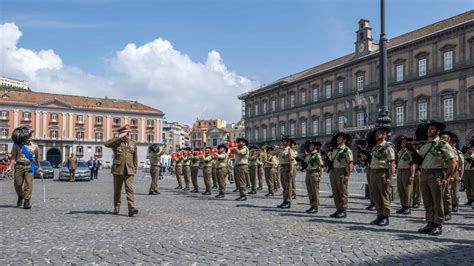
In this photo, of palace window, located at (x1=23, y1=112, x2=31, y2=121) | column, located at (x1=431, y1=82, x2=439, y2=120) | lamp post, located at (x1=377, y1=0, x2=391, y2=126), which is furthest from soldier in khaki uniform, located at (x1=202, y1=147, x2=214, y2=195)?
palace window, located at (x1=23, y1=112, x2=31, y2=121)

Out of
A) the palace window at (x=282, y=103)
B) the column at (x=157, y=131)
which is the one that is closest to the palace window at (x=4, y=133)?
the column at (x=157, y=131)

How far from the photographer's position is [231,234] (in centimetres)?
708

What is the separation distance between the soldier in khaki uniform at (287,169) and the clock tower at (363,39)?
49238 millimetres

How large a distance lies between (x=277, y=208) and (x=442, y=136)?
4.14 m

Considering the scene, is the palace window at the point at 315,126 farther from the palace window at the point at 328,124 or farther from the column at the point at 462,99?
the column at the point at 462,99

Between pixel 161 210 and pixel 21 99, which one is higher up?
pixel 21 99

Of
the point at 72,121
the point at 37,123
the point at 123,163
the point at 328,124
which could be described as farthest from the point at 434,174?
the point at 72,121

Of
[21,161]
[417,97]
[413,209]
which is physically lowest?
[413,209]

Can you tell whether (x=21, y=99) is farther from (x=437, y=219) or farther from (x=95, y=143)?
(x=437, y=219)

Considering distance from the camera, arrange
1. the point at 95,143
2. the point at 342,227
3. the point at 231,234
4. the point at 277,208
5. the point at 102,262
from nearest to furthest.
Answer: the point at 102,262, the point at 231,234, the point at 342,227, the point at 277,208, the point at 95,143

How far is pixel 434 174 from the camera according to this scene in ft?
24.5

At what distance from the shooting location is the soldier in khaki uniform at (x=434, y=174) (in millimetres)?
7305

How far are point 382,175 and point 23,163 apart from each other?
782cm

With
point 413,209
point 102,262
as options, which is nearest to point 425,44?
point 413,209
